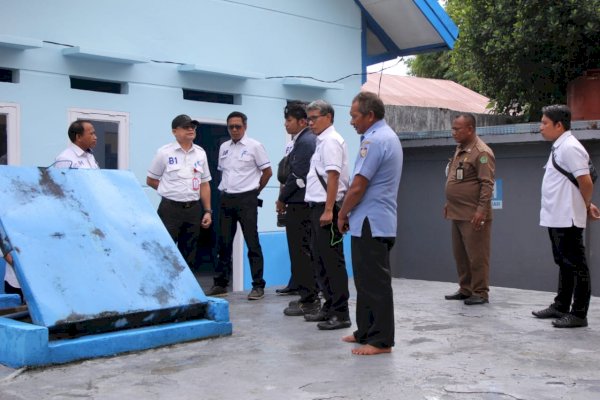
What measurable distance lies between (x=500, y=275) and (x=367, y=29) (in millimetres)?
3803

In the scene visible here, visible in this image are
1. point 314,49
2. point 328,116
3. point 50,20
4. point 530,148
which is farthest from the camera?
point 314,49

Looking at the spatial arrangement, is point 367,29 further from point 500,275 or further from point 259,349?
point 259,349

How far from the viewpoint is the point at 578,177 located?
6113 millimetres

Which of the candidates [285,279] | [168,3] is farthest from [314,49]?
[285,279]

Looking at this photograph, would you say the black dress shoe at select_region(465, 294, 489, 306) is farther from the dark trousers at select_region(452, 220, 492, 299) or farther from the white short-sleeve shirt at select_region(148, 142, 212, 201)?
the white short-sleeve shirt at select_region(148, 142, 212, 201)

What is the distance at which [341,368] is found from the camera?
486 cm

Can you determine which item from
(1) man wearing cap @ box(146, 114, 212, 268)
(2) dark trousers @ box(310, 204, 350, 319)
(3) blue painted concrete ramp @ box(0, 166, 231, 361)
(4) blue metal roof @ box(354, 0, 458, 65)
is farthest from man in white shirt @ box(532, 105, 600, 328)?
(4) blue metal roof @ box(354, 0, 458, 65)

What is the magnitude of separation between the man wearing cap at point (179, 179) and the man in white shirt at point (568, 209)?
326cm

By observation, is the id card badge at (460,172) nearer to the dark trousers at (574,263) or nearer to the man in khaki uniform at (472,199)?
the man in khaki uniform at (472,199)

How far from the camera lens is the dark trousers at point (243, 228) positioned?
25.2ft

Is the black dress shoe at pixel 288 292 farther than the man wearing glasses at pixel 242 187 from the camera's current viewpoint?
Yes

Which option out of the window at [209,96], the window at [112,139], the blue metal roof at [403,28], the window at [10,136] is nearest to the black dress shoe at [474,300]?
the window at [209,96]

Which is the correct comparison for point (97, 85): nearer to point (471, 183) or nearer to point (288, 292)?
point (288, 292)

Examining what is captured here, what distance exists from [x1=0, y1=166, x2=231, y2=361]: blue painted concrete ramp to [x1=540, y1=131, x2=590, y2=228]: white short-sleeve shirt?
2755 millimetres
